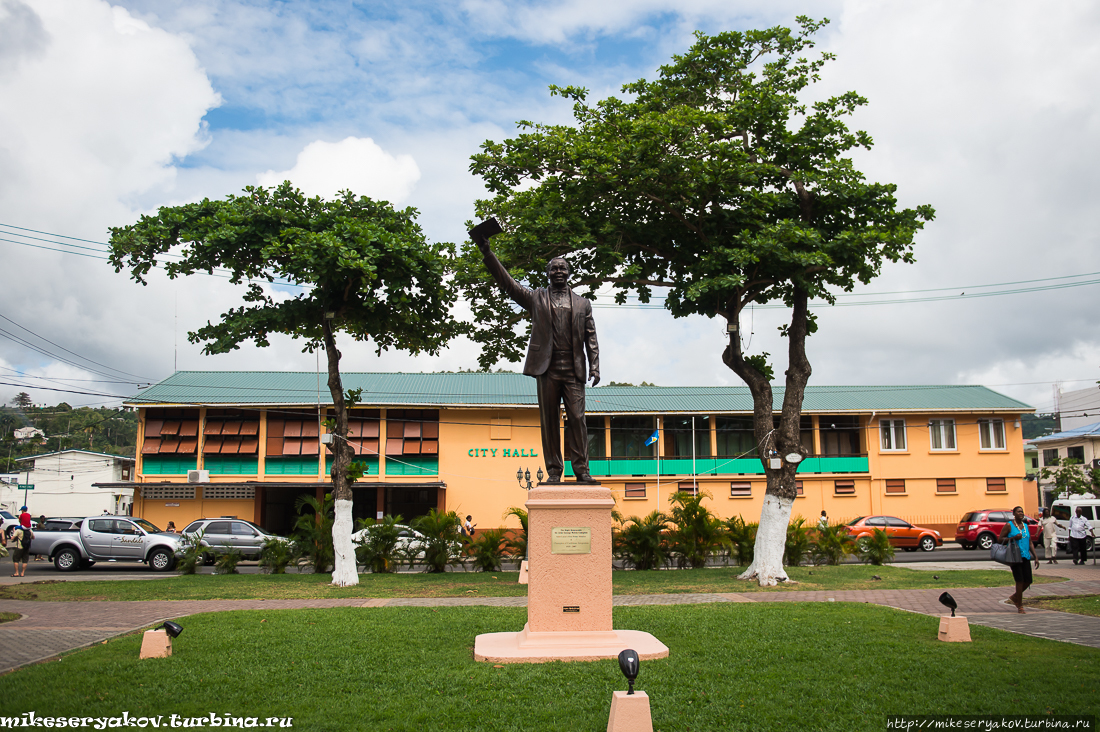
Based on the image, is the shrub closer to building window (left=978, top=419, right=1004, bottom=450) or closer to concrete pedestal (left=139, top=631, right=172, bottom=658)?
concrete pedestal (left=139, top=631, right=172, bottom=658)

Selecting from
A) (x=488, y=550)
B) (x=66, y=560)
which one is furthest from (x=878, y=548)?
(x=66, y=560)

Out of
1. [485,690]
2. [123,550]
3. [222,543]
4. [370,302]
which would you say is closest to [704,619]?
[485,690]

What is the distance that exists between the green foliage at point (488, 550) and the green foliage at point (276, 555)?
4.60 m

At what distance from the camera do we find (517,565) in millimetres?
21469

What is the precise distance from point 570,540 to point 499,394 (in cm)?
2633

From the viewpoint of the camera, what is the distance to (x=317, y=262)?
15.3 metres

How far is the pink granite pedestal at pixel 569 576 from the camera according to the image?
7.55m

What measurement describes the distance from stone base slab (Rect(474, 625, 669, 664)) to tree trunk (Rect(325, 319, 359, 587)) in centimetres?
940

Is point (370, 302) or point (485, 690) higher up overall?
point (370, 302)

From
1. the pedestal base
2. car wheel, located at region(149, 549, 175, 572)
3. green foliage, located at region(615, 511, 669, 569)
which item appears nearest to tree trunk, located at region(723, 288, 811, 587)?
green foliage, located at region(615, 511, 669, 569)

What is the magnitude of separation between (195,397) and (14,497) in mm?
25053

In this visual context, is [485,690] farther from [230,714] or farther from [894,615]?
[894,615]

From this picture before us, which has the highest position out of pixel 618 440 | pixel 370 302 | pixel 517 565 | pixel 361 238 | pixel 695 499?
pixel 361 238

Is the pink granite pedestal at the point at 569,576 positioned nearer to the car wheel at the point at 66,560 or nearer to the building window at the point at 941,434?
the car wheel at the point at 66,560
